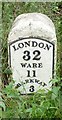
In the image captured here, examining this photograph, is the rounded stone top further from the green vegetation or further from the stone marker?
the green vegetation

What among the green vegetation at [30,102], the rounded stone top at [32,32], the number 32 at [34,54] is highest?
the rounded stone top at [32,32]

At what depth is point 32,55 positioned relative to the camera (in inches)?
88.1

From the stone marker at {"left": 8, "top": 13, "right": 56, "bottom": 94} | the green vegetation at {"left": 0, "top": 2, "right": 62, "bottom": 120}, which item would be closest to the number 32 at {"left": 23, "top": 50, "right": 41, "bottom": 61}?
the stone marker at {"left": 8, "top": 13, "right": 56, "bottom": 94}

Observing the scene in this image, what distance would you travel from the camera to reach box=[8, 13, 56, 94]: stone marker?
87.7 inches

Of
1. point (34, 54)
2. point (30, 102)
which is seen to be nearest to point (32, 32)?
point (34, 54)

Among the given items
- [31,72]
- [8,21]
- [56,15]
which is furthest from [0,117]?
[56,15]

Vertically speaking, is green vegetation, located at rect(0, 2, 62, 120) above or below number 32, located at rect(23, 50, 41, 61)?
below

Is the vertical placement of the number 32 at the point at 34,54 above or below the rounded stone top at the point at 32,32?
below

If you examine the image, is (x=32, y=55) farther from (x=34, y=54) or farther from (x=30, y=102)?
(x=30, y=102)

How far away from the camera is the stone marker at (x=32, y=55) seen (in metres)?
2.23

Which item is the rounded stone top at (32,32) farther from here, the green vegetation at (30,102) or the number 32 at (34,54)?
the green vegetation at (30,102)

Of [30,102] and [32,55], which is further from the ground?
[32,55]

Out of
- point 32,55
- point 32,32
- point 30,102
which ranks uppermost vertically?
point 32,32

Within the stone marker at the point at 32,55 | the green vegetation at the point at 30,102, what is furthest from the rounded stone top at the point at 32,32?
the green vegetation at the point at 30,102
